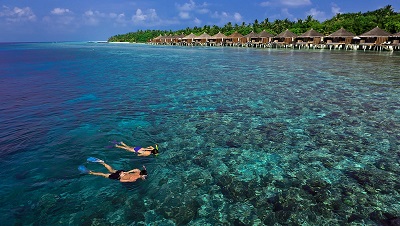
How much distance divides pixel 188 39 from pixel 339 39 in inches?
2285

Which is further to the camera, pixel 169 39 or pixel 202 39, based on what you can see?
pixel 169 39

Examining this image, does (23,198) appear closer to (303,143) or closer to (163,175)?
(163,175)

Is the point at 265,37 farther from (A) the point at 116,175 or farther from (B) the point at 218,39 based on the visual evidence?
(A) the point at 116,175

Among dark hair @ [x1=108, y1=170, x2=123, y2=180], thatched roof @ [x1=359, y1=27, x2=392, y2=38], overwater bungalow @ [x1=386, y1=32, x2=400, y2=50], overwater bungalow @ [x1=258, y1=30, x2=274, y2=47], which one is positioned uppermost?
overwater bungalow @ [x1=258, y1=30, x2=274, y2=47]

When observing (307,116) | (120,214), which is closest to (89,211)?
(120,214)

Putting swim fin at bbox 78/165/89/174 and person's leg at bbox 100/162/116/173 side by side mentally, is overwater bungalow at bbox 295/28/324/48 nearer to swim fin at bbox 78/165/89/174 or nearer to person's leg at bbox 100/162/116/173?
person's leg at bbox 100/162/116/173

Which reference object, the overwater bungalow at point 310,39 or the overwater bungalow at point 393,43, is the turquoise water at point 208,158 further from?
the overwater bungalow at point 310,39

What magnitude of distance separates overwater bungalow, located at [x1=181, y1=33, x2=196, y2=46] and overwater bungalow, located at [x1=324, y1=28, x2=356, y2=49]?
5059 centimetres

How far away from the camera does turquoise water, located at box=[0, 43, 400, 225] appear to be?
6484mm

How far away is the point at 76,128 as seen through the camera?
12.0 meters

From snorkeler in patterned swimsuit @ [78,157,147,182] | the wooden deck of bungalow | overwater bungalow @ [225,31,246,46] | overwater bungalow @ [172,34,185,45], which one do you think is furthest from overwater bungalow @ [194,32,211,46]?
snorkeler in patterned swimsuit @ [78,157,147,182]

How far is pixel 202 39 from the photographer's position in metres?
100

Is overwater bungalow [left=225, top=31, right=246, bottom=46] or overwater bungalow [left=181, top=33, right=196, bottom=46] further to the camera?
overwater bungalow [left=181, top=33, right=196, bottom=46]

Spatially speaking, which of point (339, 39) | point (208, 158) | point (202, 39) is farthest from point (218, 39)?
point (208, 158)
